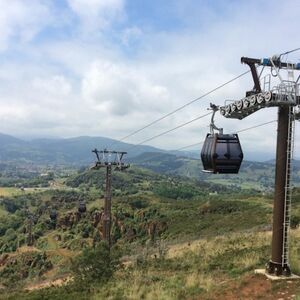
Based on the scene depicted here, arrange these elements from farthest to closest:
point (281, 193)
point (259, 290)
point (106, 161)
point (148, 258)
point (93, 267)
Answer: point (106, 161) → point (148, 258) → point (93, 267) → point (281, 193) → point (259, 290)

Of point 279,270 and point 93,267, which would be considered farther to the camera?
point 93,267

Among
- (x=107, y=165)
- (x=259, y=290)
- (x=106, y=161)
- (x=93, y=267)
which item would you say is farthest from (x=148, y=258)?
(x=259, y=290)

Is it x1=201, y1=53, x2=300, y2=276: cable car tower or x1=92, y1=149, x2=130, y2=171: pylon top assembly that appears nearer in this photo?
x1=201, y1=53, x2=300, y2=276: cable car tower

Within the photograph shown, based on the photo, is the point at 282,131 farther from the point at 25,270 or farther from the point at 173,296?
the point at 25,270

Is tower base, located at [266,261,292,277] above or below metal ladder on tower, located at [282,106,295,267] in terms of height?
below

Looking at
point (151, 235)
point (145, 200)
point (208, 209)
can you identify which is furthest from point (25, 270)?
point (145, 200)

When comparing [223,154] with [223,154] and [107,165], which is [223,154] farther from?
[107,165]

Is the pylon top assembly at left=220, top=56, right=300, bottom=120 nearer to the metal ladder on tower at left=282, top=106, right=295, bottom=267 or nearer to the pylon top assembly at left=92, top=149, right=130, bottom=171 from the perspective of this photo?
the metal ladder on tower at left=282, top=106, right=295, bottom=267

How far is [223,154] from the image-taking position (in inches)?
589

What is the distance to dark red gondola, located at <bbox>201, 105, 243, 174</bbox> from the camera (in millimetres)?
14914

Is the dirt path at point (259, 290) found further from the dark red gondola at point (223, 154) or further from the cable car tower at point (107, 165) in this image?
the cable car tower at point (107, 165)

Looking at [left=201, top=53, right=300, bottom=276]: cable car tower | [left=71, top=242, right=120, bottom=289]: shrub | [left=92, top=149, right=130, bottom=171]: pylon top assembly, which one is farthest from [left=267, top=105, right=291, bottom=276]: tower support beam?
[left=92, top=149, right=130, bottom=171]: pylon top assembly

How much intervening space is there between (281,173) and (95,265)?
8.80 meters

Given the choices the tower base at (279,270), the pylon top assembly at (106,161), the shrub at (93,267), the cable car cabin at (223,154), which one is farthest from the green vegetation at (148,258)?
the pylon top assembly at (106,161)
